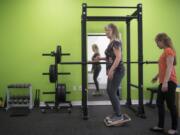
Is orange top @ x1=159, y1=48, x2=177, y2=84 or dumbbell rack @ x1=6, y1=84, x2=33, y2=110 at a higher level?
orange top @ x1=159, y1=48, x2=177, y2=84

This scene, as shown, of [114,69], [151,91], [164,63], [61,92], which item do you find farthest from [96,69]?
[164,63]

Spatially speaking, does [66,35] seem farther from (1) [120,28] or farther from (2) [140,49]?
(2) [140,49]

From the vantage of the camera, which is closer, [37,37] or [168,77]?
[168,77]

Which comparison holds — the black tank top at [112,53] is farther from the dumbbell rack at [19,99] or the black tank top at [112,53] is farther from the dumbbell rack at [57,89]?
the dumbbell rack at [19,99]

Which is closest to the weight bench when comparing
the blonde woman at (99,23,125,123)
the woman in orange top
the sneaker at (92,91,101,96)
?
the sneaker at (92,91,101,96)

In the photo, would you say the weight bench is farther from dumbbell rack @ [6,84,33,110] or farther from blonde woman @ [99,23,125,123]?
dumbbell rack @ [6,84,33,110]

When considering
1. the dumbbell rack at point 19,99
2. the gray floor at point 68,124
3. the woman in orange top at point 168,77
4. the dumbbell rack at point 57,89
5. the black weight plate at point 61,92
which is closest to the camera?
the woman in orange top at point 168,77

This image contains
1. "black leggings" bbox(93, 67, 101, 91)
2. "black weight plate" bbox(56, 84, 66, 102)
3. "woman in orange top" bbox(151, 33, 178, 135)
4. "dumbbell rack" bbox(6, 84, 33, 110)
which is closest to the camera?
"woman in orange top" bbox(151, 33, 178, 135)

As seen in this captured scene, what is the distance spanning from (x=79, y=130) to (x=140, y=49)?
1.85 meters

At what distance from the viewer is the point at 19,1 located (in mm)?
5441

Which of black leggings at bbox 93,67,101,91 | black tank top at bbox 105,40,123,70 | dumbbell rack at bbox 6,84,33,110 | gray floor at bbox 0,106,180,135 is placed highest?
black tank top at bbox 105,40,123,70

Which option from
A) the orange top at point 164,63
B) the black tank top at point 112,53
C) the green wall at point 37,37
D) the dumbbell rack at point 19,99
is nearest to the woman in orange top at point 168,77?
the orange top at point 164,63

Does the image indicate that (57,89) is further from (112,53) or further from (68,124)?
(112,53)

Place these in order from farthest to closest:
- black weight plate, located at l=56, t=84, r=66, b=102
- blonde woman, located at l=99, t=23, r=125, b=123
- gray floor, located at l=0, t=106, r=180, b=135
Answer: black weight plate, located at l=56, t=84, r=66, b=102
blonde woman, located at l=99, t=23, r=125, b=123
gray floor, located at l=0, t=106, r=180, b=135
